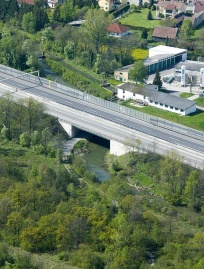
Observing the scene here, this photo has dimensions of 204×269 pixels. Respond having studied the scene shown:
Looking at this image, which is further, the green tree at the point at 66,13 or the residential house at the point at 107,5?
the residential house at the point at 107,5

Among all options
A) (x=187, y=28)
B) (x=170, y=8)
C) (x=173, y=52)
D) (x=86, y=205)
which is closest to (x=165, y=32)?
(x=187, y=28)

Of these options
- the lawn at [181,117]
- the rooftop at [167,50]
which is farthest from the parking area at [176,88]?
the rooftop at [167,50]

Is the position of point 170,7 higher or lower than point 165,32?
higher

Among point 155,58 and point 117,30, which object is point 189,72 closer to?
point 155,58

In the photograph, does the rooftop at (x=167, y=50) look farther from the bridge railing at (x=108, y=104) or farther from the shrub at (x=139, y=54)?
the bridge railing at (x=108, y=104)

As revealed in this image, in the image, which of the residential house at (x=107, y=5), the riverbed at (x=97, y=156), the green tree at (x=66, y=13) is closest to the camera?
the riverbed at (x=97, y=156)

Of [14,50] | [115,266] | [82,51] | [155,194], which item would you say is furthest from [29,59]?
[115,266]
